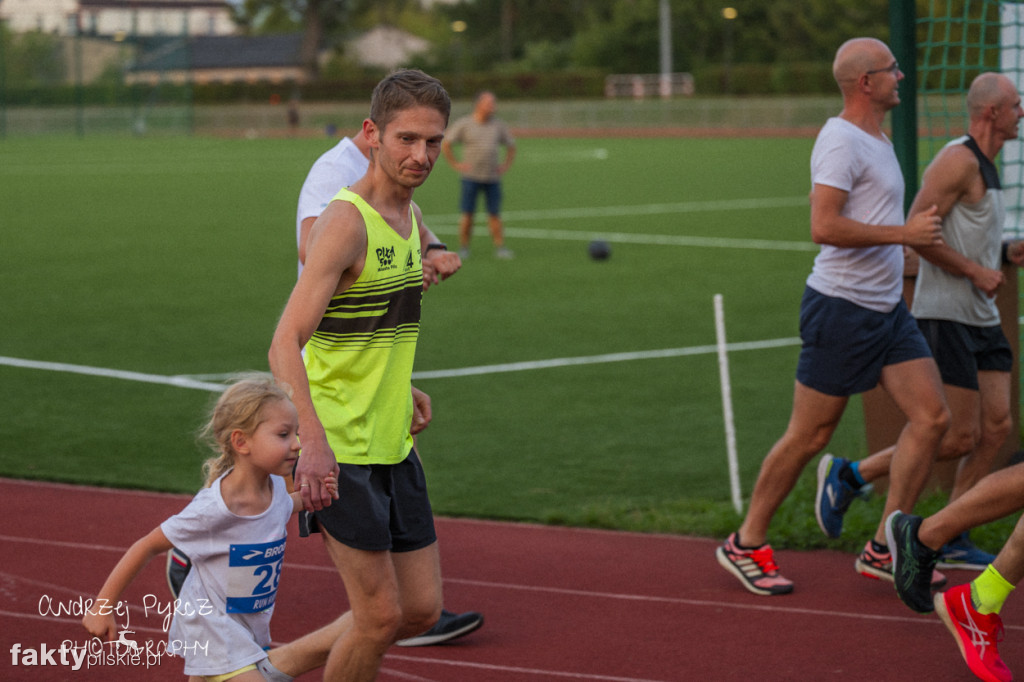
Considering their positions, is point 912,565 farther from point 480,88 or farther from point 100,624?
point 480,88

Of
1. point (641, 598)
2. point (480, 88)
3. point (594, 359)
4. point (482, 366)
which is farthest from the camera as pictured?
point (480, 88)

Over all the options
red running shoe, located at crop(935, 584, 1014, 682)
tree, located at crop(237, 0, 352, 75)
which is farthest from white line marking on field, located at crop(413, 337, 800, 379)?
tree, located at crop(237, 0, 352, 75)

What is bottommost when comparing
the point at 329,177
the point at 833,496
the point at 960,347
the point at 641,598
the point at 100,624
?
the point at 641,598

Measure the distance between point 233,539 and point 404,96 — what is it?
141 centimetres

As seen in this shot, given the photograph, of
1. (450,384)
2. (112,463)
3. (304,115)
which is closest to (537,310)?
(450,384)

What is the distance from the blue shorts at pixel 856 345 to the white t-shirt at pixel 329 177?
209 centimetres

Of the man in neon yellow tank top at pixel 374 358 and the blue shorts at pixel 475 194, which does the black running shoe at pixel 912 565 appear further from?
the blue shorts at pixel 475 194

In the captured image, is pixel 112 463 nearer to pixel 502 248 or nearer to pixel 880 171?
pixel 880 171

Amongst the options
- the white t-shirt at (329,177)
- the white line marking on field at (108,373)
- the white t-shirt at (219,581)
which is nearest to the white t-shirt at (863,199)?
the white t-shirt at (329,177)

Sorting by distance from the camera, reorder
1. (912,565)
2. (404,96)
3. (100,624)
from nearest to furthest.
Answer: (100,624)
(404,96)
(912,565)

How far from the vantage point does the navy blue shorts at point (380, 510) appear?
13.4 feet

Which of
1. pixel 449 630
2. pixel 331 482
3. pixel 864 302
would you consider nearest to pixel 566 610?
pixel 449 630

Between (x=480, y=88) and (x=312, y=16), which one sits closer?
(x=480, y=88)

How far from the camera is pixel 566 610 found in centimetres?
598
